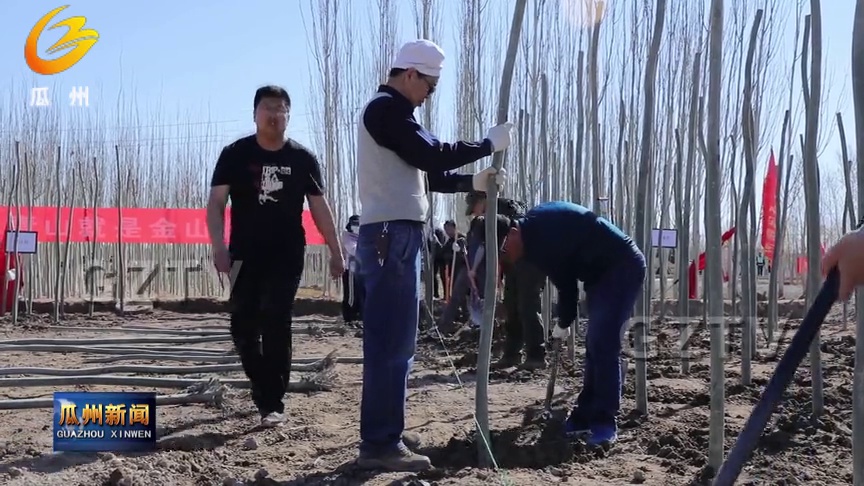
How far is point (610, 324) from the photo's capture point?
3475 millimetres

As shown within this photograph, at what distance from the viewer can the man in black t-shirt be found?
3420mm

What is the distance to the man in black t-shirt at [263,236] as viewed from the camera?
3420mm

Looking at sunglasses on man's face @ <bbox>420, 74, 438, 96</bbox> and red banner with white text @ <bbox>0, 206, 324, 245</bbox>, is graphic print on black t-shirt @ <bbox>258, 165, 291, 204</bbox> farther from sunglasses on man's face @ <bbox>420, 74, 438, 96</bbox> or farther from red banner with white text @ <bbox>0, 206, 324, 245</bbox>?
red banner with white text @ <bbox>0, 206, 324, 245</bbox>

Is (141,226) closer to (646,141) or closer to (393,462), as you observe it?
(646,141)

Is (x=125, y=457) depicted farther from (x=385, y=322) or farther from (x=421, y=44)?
(x=421, y=44)

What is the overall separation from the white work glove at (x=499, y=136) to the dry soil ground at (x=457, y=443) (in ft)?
3.38

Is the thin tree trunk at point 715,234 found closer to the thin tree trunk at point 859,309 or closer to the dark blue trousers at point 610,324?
the thin tree trunk at point 859,309

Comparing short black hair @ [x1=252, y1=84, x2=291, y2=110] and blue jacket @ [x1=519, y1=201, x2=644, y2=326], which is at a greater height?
short black hair @ [x1=252, y1=84, x2=291, y2=110]

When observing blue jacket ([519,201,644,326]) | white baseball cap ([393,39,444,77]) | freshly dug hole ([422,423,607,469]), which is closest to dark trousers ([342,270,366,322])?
blue jacket ([519,201,644,326])

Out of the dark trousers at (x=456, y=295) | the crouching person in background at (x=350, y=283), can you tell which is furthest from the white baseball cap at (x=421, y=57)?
the crouching person in background at (x=350, y=283)

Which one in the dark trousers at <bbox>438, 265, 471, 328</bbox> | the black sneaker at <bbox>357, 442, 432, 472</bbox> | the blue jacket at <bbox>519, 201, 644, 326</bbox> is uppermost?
the blue jacket at <bbox>519, 201, 644, 326</bbox>

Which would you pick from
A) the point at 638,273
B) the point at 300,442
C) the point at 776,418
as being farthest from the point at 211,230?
the point at 776,418

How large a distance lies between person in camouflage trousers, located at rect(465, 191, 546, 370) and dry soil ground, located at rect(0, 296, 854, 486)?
820 millimetres

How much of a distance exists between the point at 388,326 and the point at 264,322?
0.95 metres
